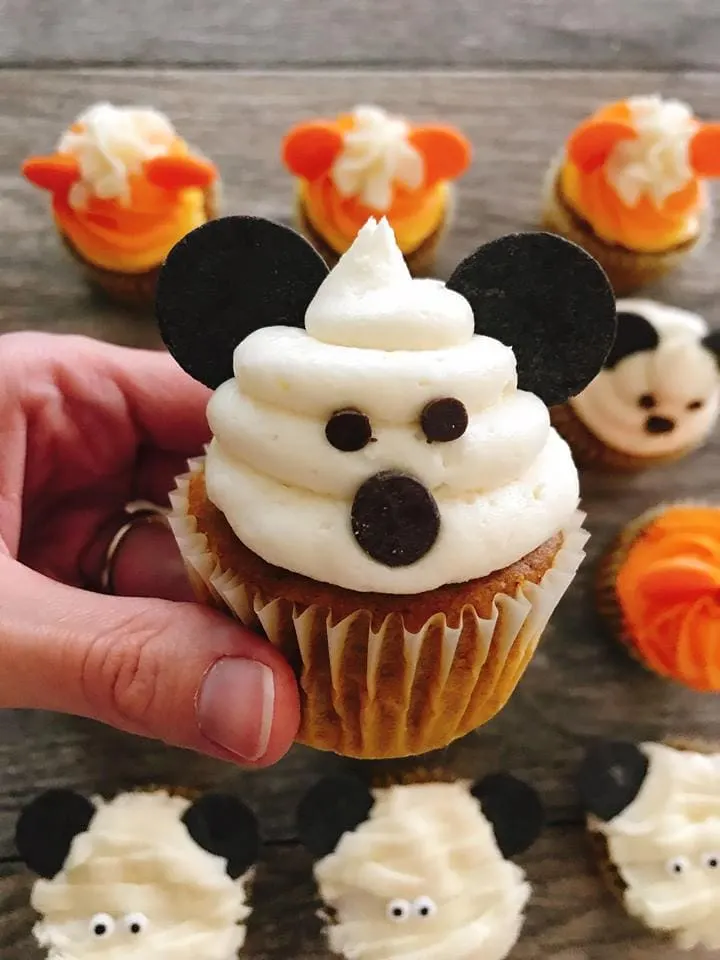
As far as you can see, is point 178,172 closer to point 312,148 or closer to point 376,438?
point 312,148

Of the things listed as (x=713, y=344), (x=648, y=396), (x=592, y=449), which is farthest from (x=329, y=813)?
(x=713, y=344)

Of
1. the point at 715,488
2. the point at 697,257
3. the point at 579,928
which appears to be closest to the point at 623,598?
the point at 715,488

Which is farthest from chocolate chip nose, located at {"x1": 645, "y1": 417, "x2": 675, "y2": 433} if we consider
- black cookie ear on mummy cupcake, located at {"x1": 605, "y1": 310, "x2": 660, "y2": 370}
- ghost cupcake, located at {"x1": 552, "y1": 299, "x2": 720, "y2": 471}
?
black cookie ear on mummy cupcake, located at {"x1": 605, "y1": 310, "x2": 660, "y2": 370}

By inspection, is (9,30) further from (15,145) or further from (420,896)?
(420,896)

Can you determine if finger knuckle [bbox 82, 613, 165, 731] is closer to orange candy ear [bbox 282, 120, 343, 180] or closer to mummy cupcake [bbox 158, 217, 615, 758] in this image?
mummy cupcake [bbox 158, 217, 615, 758]

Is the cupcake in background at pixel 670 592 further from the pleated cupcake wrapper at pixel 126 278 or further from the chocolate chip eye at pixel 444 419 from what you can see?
the pleated cupcake wrapper at pixel 126 278

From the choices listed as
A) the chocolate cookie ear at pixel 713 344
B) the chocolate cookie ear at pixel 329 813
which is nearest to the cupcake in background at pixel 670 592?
the chocolate cookie ear at pixel 713 344
